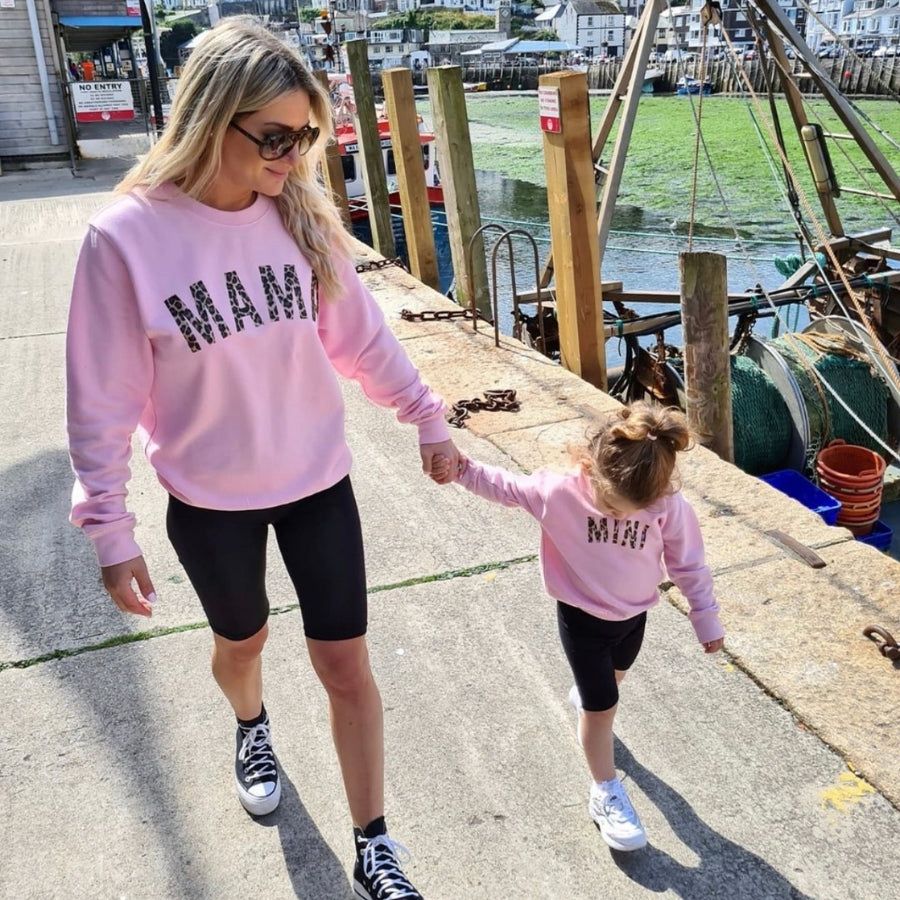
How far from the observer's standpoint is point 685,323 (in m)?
4.79

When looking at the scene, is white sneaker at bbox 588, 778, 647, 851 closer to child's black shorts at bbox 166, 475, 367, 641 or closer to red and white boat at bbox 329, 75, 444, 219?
child's black shorts at bbox 166, 475, 367, 641

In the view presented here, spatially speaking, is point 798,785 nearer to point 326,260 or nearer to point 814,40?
point 326,260

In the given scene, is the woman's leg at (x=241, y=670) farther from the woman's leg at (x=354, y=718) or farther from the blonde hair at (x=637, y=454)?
the blonde hair at (x=637, y=454)

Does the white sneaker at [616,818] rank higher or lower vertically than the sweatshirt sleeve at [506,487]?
lower

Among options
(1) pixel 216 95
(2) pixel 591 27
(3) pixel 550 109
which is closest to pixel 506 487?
(1) pixel 216 95

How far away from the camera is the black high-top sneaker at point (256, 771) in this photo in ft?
7.69

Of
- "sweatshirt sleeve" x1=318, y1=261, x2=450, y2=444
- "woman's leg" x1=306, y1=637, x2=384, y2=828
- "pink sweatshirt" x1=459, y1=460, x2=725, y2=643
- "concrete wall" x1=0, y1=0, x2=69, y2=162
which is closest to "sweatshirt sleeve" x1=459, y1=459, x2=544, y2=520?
"pink sweatshirt" x1=459, y1=460, x2=725, y2=643

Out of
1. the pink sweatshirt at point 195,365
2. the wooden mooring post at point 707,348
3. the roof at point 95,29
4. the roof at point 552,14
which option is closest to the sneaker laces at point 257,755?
the pink sweatshirt at point 195,365

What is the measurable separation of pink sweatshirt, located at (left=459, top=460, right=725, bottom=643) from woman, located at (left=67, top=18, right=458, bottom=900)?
0.48m

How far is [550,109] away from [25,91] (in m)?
16.5

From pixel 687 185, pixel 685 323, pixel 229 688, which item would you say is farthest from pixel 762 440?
Result: pixel 687 185

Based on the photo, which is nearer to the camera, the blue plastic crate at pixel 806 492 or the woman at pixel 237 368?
the woman at pixel 237 368

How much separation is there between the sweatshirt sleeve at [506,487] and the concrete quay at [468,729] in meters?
0.73

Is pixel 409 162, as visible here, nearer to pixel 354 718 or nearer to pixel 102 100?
pixel 354 718
